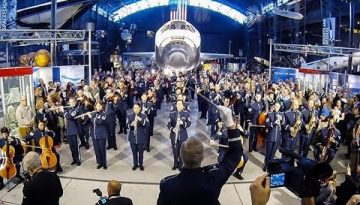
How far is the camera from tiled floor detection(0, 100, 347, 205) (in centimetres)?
838

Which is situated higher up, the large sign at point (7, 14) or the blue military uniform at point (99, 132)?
the large sign at point (7, 14)

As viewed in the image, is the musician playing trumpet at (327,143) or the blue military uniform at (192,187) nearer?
the blue military uniform at (192,187)

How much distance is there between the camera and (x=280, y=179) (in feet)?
16.6

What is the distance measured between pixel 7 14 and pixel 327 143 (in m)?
13.6

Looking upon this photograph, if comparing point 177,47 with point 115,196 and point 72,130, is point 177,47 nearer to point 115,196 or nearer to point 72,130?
point 72,130

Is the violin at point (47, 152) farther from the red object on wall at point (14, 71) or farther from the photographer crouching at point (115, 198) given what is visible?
the photographer crouching at point (115, 198)

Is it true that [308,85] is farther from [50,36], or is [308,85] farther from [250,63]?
[250,63]

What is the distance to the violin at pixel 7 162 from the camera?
8523 millimetres

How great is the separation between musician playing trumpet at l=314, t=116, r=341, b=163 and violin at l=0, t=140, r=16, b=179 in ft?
23.7

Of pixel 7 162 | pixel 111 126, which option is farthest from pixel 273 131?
pixel 7 162

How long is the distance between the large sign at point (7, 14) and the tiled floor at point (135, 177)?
6874 mm

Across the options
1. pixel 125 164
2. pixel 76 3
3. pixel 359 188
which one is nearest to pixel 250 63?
pixel 76 3

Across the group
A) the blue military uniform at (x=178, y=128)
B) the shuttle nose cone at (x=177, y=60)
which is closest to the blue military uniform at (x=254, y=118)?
the blue military uniform at (x=178, y=128)

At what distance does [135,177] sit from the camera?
32.0 feet
